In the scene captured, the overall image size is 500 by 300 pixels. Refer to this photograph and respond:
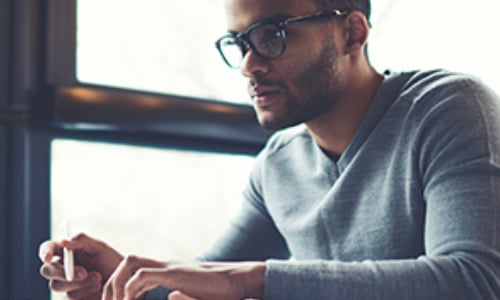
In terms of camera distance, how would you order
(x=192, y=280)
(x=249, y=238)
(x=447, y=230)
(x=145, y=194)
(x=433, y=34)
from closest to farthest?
(x=192, y=280)
(x=447, y=230)
(x=249, y=238)
(x=145, y=194)
(x=433, y=34)

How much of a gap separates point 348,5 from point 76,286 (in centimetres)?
76

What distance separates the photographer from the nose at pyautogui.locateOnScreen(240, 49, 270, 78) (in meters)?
1.30

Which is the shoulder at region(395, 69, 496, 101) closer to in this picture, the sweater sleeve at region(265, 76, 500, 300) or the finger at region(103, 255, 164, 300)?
the sweater sleeve at region(265, 76, 500, 300)

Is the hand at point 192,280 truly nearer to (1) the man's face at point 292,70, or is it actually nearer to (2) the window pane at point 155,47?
(1) the man's face at point 292,70

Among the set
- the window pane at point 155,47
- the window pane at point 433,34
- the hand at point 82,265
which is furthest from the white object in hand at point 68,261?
the window pane at point 433,34

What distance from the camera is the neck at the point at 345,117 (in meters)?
1.37

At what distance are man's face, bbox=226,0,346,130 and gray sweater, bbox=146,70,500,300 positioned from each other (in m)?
0.11

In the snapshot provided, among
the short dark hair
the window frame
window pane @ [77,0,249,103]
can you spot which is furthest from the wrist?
window pane @ [77,0,249,103]

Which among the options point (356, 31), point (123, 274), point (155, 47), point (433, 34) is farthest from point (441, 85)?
point (433, 34)

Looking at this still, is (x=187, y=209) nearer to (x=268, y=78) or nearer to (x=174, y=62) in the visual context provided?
(x=174, y=62)

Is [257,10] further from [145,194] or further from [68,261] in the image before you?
[145,194]

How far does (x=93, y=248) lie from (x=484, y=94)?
2.49 ft

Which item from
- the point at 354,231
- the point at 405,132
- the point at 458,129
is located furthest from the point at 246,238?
the point at 458,129

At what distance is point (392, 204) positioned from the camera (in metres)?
1.21
